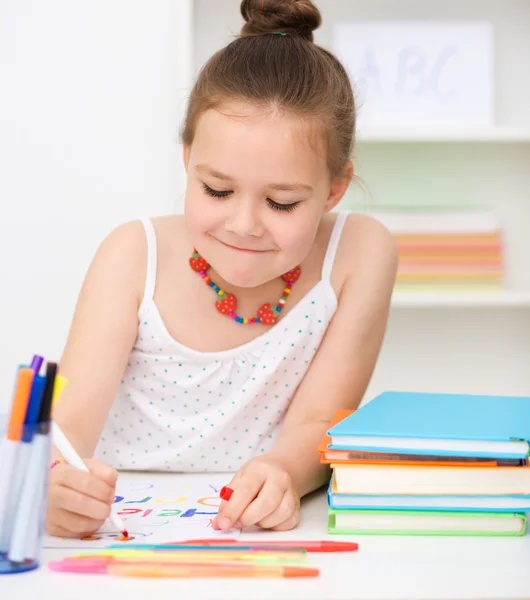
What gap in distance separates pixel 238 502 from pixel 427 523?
168 mm

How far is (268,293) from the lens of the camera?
4.08 feet

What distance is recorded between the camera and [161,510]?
833 millimetres

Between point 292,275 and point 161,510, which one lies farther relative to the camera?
point 292,275

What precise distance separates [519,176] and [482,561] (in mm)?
1893

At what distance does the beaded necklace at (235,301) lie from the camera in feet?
3.99

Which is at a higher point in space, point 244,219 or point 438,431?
point 244,219

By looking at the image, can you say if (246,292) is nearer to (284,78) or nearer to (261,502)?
(284,78)

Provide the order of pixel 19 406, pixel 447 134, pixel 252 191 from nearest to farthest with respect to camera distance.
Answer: pixel 19 406 < pixel 252 191 < pixel 447 134

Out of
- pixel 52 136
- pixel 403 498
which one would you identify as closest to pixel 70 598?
pixel 403 498

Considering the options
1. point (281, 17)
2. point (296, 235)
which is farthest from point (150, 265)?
point (281, 17)

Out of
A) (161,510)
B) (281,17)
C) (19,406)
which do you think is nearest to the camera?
(19,406)

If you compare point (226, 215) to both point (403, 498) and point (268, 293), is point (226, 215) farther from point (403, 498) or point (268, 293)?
point (403, 498)

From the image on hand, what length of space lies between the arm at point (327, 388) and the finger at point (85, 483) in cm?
10

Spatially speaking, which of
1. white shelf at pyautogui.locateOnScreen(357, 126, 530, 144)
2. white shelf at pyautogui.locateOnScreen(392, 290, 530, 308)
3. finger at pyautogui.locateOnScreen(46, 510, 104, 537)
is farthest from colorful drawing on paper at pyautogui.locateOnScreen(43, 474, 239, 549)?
white shelf at pyautogui.locateOnScreen(357, 126, 530, 144)
